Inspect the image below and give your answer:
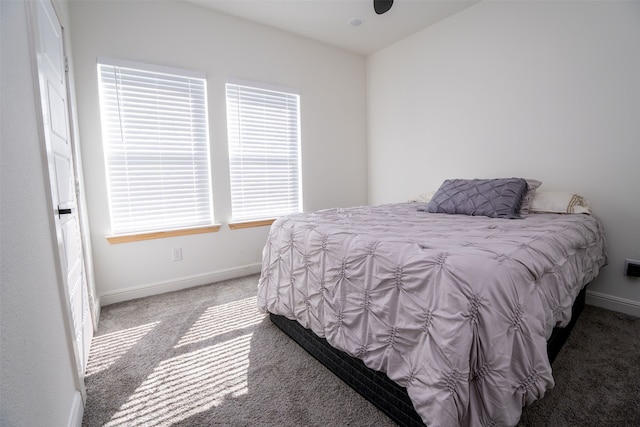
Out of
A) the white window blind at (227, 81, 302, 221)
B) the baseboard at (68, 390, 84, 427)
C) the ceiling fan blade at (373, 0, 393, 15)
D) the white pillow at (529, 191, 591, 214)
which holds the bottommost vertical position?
the baseboard at (68, 390, 84, 427)

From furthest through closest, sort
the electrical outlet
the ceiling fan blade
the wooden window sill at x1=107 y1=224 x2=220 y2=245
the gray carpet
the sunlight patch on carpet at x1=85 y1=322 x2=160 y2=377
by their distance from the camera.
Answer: the wooden window sill at x1=107 y1=224 x2=220 y2=245 → the electrical outlet → the ceiling fan blade → the sunlight patch on carpet at x1=85 y1=322 x2=160 y2=377 → the gray carpet

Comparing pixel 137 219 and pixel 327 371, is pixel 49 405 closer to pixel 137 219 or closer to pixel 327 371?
pixel 327 371

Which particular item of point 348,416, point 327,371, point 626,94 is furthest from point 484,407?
point 626,94

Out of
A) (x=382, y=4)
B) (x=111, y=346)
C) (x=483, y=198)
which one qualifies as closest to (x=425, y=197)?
(x=483, y=198)

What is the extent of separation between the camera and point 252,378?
61.1 inches

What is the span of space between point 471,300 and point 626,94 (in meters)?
2.34

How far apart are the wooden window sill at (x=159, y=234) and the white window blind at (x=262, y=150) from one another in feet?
1.00

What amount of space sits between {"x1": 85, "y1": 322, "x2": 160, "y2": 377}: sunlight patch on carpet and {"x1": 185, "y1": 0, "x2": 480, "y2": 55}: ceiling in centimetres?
289

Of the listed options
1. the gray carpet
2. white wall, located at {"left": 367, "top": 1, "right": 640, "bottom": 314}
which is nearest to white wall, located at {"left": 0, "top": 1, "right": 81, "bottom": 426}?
the gray carpet

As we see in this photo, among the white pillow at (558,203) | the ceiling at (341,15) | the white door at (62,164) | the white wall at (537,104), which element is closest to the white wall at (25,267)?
the white door at (62,164)

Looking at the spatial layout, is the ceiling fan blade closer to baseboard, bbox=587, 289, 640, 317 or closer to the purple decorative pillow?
the purple decorative pillow

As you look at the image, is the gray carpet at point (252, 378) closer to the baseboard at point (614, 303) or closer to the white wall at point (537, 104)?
the baseboard at point (614, 303)

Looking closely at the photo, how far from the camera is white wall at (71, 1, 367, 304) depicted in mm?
2396

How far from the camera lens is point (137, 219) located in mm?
2629
